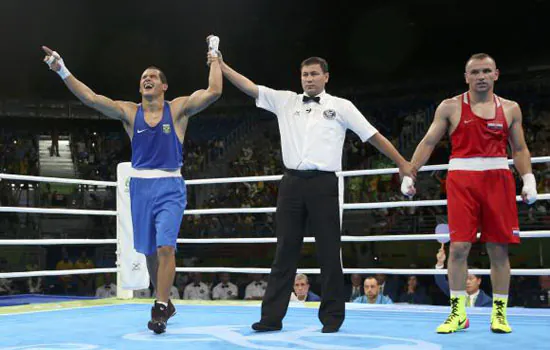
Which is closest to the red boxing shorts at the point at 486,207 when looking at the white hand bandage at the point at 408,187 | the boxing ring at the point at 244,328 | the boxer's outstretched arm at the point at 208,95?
the white hand bandage at the point at 408,187

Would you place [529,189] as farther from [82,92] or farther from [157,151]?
[82,92]

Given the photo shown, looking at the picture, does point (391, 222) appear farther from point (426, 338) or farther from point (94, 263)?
point (426, 338)

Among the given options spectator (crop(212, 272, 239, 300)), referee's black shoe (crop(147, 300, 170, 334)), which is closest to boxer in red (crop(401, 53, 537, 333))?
referee's black shoe (crop(147, 300, 170, 334))

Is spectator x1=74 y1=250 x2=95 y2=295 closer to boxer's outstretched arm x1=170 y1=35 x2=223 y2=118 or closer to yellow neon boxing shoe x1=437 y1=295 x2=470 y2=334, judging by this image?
boxer's outstretched arm x1=170 y1=35 x2=223 y2=118

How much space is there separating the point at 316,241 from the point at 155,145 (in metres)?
0.91

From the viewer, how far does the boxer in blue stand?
309 centimetres

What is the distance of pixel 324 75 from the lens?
9.94ft

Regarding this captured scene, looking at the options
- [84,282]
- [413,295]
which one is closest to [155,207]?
[413,295]

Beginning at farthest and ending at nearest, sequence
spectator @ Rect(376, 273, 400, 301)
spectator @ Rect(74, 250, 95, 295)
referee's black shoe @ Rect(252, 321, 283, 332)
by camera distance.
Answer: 1. spectator @ Rect(74, 250, 95, 295)
2. spectator @ Rect(376, 273, 400, 301)
3. referee's black shoe @ Rect(252, 321, 283, 332)

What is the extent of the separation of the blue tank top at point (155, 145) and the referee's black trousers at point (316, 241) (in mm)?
600

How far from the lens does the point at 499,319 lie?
2.81 metres

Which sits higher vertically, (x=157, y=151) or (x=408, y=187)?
(x=157, y=151)

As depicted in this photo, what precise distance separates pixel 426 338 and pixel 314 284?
253 inches

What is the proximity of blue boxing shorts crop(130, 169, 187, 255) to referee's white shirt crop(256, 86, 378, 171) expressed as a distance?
1.89 feet
